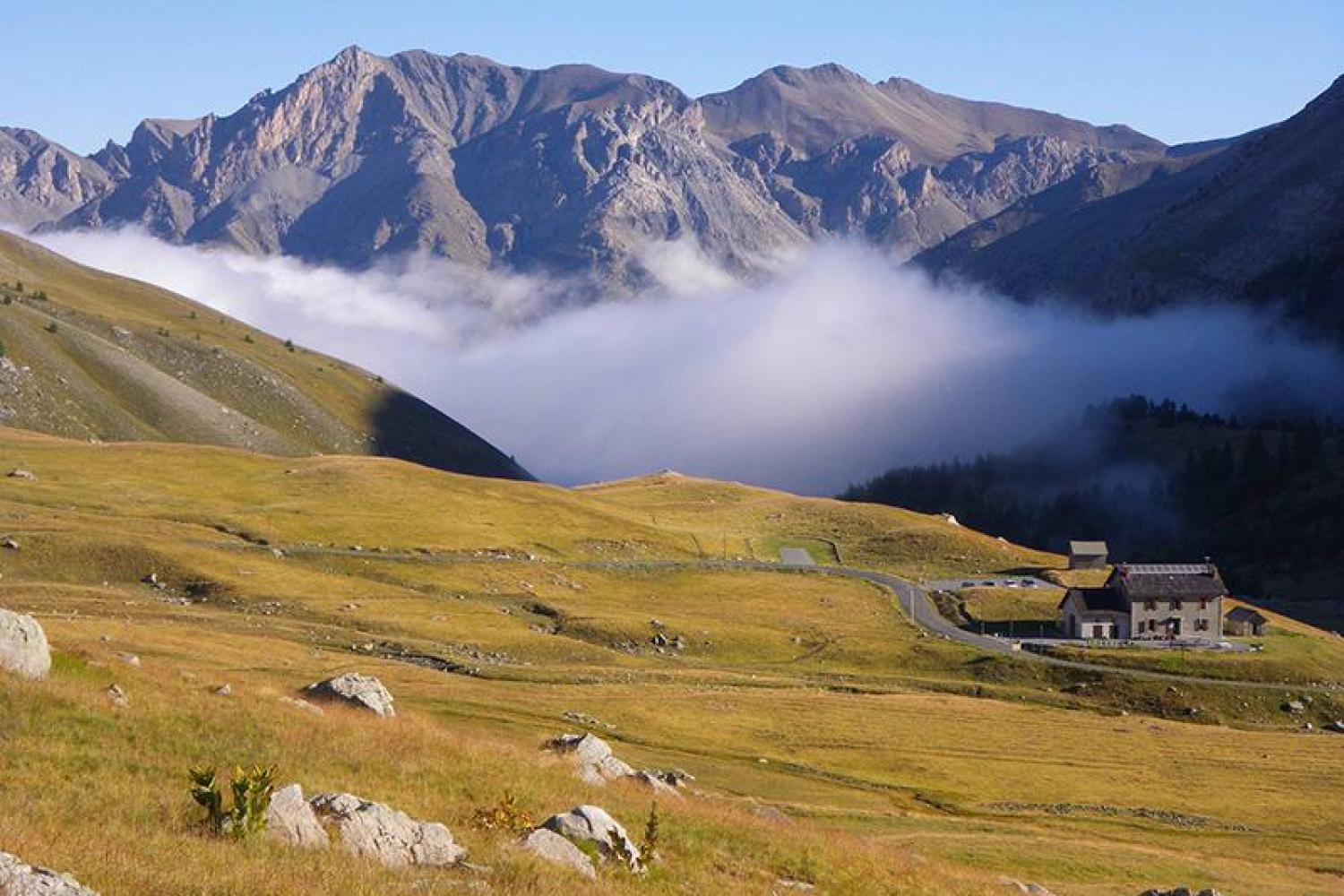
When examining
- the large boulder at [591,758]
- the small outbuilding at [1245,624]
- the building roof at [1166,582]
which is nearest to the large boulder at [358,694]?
the large boulder at [591,758]

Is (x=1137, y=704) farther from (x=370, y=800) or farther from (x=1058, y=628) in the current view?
(x=370, y=800)

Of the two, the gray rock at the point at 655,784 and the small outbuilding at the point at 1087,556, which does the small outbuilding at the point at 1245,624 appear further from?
the gray rock at the point at 655,784

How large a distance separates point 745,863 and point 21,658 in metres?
20.9

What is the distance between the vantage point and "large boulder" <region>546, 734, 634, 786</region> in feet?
153

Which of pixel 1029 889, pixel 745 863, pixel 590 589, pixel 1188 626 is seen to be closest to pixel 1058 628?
pixel 1188 626

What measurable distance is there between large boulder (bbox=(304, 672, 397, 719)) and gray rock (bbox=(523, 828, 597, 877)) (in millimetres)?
21855

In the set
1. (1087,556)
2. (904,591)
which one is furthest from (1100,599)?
(1087,556)

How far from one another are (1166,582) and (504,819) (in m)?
120

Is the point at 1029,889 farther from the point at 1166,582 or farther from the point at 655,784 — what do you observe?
the point at 1166,582

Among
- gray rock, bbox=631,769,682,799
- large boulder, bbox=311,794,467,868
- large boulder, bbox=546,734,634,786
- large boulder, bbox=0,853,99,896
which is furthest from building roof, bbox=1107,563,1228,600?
large boulder, bbox=0,853,99,896

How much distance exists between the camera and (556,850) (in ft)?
107

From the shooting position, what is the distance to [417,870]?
29922 millimetres

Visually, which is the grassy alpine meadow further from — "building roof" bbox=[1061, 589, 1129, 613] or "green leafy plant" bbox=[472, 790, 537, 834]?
"building roof" bbox=[1061, 589, 1129, 613]

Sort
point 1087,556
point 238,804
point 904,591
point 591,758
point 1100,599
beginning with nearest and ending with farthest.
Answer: point 238,804 → point 591,758 → point 1100,599 → point 904,591 → point 1087,556
